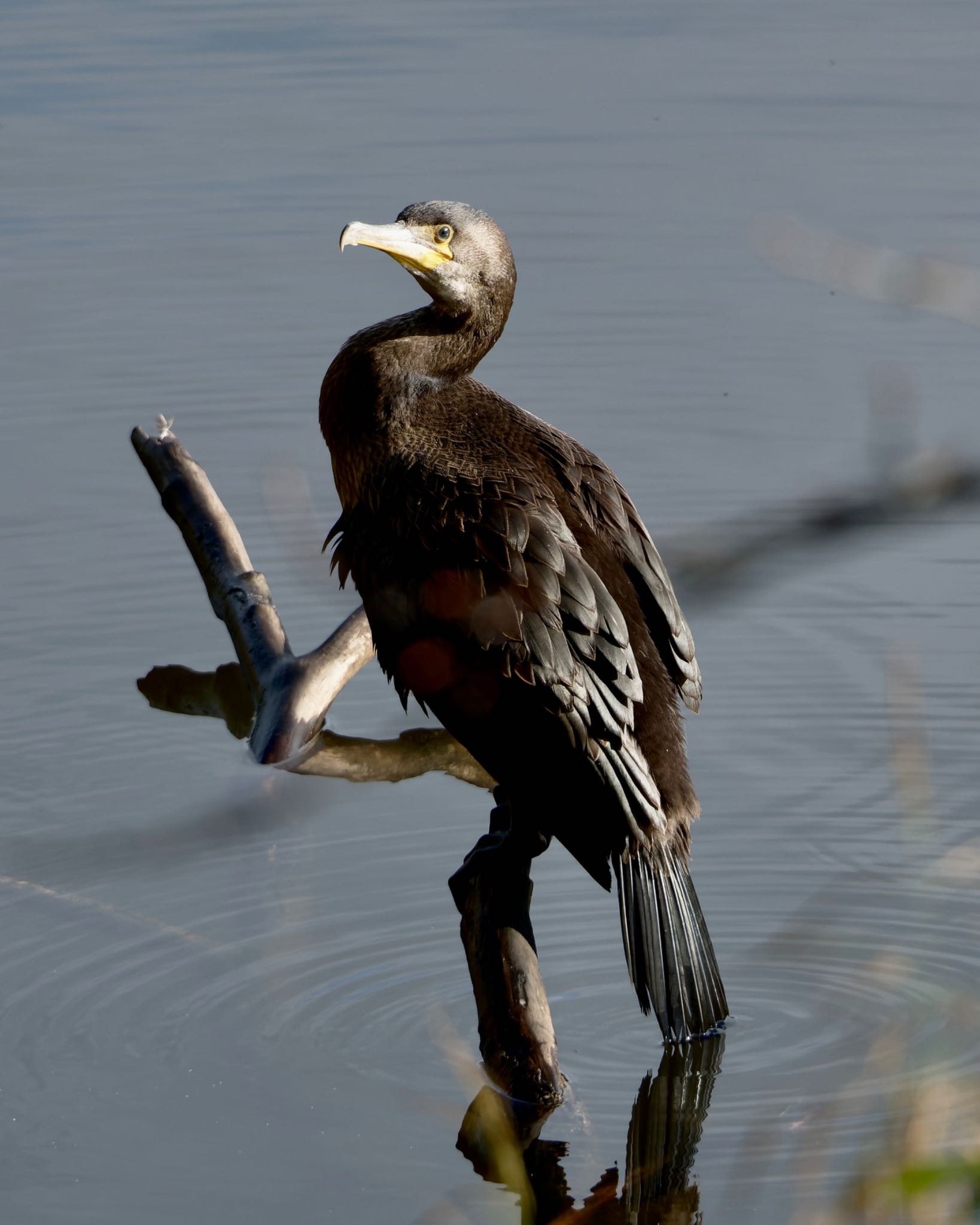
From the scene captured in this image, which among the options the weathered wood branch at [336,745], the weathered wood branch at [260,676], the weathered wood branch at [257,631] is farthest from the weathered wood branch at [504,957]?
the weathered wood branch at [257,631]

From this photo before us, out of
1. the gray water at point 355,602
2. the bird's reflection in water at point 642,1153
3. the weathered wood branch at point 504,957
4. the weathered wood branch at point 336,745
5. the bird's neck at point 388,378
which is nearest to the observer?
the weathered wood branch at point 504,957

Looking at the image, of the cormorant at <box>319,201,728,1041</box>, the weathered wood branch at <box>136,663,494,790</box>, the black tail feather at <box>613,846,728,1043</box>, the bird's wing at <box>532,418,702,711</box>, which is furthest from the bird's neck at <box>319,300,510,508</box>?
the weathered wood branch at <box>136,663,494,790</box>

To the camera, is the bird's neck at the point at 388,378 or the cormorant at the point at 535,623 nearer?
the cormorant at the point at 535,623

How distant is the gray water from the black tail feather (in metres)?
0.30

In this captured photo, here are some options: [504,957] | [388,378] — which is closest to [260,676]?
[388,378]

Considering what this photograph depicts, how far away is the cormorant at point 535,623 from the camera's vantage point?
343 cm

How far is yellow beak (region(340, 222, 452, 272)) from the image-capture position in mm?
3846

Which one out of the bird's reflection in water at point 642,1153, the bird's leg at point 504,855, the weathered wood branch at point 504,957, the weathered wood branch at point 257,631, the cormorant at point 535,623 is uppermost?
the weathered wood branch at point 257,631

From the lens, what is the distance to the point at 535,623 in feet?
11.2

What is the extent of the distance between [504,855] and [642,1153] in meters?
0.70

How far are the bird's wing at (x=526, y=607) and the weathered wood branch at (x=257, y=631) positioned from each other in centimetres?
181

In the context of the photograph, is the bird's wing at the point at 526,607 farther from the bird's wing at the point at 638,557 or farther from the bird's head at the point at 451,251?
the bird's head at the point at 451,251

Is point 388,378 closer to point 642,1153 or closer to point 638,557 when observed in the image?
point 638,557

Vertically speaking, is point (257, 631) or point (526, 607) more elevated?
point (257, 631)
